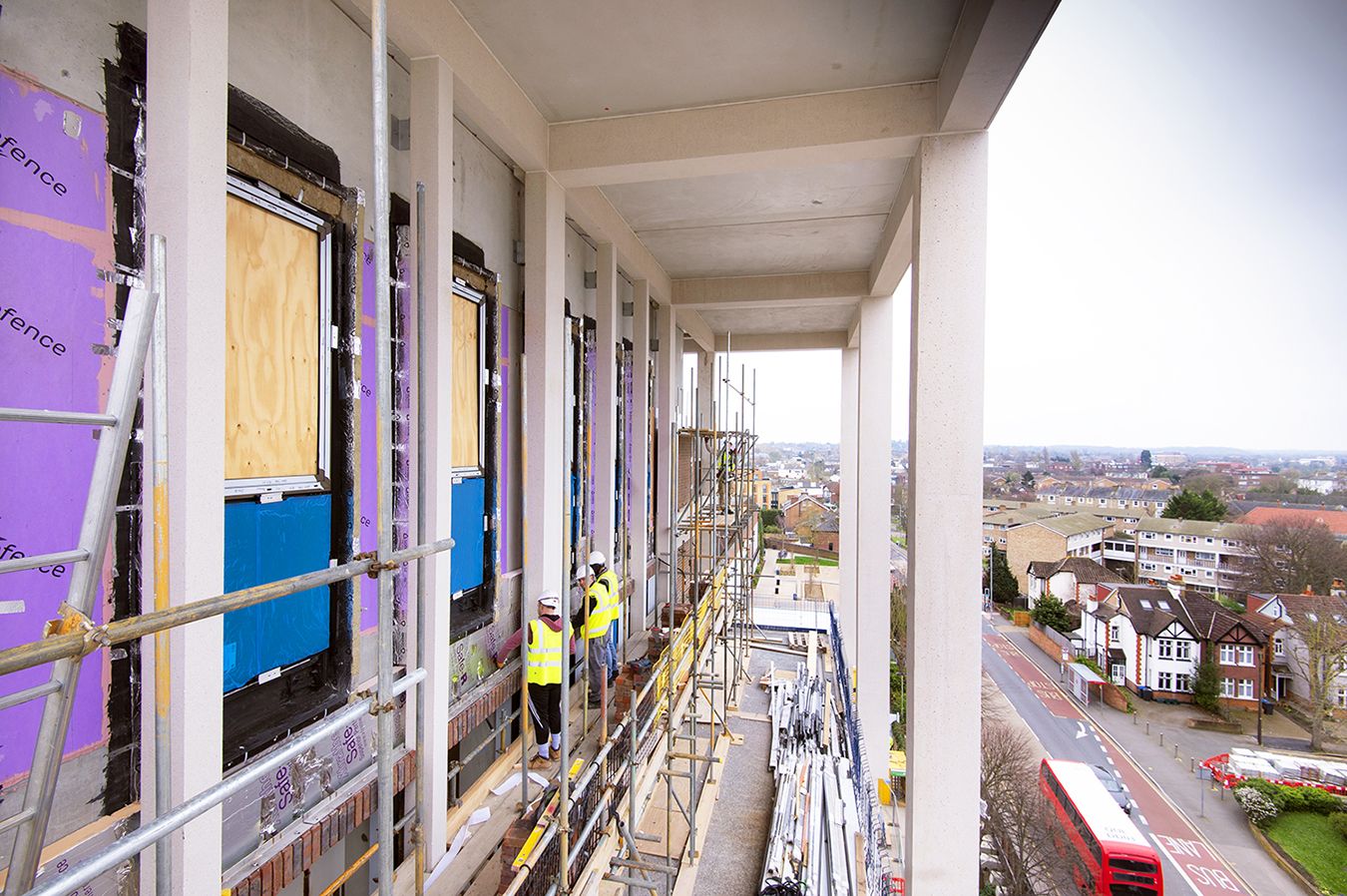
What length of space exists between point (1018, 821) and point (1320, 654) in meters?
6.81

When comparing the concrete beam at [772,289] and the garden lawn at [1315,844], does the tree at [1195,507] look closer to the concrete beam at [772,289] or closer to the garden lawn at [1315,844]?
the garden lawn at [1315,844]

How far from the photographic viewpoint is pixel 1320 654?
11.2m

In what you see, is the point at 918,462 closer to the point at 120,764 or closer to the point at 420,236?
the point at 420,236

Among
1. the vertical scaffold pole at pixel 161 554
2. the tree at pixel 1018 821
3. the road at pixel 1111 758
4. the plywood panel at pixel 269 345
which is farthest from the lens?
the tree at pixel 1018 821

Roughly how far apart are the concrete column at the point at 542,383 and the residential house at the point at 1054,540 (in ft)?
66.2

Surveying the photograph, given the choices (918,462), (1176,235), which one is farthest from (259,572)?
(1176,235)

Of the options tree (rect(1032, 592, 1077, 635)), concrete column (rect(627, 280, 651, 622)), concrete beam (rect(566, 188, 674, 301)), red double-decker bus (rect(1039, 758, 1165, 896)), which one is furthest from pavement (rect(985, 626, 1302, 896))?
concrete beam (rect(566, 188, 674, 301))

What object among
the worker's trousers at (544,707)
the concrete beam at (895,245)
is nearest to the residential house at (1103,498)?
the concrete beam at (895,245)

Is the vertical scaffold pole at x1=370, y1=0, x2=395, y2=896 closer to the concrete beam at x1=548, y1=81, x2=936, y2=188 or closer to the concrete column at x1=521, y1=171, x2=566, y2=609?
the concrete column at x1=521, y1=171, x2=566, y2=609

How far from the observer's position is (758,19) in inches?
120

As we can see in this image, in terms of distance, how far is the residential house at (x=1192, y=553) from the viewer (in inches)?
516

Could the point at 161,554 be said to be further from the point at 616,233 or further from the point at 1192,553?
the point at 1192,553

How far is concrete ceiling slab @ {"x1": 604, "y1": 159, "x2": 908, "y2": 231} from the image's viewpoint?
482cm

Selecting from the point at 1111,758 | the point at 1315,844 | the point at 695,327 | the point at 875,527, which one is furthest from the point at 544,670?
the point at 1111,758
